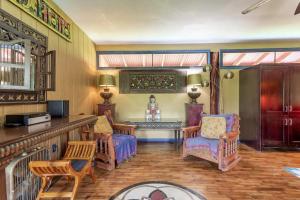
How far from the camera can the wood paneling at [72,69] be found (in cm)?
198

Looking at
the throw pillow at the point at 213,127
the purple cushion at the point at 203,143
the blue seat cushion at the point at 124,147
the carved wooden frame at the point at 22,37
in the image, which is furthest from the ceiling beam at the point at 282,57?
the carved wooden frame at the point at 22,37

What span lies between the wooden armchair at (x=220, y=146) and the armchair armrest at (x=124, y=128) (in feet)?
3.36

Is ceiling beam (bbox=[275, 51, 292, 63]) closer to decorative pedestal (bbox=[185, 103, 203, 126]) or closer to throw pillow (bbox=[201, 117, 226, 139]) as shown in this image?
decorative pedestal (bbox=[185, 103, 203, 126])

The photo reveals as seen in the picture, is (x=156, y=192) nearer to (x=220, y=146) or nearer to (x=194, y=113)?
(x=220, y=146)

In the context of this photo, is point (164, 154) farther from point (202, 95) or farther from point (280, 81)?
point (280, 81)

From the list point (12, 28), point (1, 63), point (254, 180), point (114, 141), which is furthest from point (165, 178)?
point (12, 28)

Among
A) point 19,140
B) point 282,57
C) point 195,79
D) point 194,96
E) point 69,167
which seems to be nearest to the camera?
point 19,140

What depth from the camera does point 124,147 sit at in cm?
317

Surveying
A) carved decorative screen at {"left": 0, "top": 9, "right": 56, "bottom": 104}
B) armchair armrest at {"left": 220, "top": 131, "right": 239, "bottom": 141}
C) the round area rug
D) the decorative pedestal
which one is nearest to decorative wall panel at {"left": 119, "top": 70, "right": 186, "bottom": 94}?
the decorative pedestal

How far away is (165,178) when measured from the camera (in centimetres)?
256

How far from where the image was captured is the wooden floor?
2186 mm

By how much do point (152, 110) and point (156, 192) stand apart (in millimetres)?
2507

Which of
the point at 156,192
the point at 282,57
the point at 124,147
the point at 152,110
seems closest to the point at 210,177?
the point at 156,192

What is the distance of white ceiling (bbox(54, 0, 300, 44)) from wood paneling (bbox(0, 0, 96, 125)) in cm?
38
